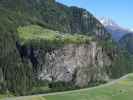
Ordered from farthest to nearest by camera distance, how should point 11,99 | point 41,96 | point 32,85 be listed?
point 32,85 < point 41,96 < point 11,99

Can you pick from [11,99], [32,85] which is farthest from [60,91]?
[11,99]

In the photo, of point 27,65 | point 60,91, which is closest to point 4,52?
point 27,65

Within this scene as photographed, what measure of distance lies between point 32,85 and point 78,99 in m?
41.7

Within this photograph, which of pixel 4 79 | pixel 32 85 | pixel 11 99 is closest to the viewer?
pixel 11 99

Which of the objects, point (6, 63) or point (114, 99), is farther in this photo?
point (6, 63)

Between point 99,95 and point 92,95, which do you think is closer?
point 92,95

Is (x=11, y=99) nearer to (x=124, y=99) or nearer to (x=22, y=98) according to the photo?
(x=22, y=98)

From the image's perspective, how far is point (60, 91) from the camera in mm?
188375

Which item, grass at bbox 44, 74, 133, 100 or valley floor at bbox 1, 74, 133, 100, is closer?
valley floor at bbox 1, 74, 133, 100

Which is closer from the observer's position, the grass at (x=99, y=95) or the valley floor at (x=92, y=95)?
the valley floor at (x=92, y=95)

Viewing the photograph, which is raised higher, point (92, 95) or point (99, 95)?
point (92, 95)

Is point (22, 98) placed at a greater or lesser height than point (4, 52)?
lesser

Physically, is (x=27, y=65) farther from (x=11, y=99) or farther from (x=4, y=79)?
(x=11, y=99)

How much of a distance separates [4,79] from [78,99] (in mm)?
41034
